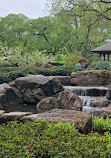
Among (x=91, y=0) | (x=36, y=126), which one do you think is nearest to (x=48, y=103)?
(x=36, y=126)

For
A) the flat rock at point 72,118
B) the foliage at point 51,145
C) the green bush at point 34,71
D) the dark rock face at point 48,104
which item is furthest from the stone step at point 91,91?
the foliage at point 51,145

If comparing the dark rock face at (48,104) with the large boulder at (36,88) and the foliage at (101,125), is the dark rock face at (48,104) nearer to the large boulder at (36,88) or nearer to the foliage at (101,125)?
the large boulder at (36,88)

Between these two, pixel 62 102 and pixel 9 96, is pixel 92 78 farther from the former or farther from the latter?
pixel 9 96

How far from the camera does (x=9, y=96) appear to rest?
12070mm

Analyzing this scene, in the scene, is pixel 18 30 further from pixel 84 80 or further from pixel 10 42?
pixel 84 80

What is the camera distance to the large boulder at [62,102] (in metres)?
10.7

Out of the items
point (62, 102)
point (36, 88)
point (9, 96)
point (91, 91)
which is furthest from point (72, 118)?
point (91, 91)

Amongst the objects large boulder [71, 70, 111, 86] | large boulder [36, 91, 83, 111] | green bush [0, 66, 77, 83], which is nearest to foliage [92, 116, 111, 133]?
large boulder [36, 91, 83, 111]

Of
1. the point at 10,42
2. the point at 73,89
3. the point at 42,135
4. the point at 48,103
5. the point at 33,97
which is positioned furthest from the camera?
the point at 10,42

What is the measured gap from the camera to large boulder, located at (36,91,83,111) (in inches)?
420

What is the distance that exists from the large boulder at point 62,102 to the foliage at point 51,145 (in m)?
5.70

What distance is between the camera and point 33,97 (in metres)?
12.1

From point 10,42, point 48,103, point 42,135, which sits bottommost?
point 48,103

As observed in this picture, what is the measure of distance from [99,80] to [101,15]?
6514 millimetres
